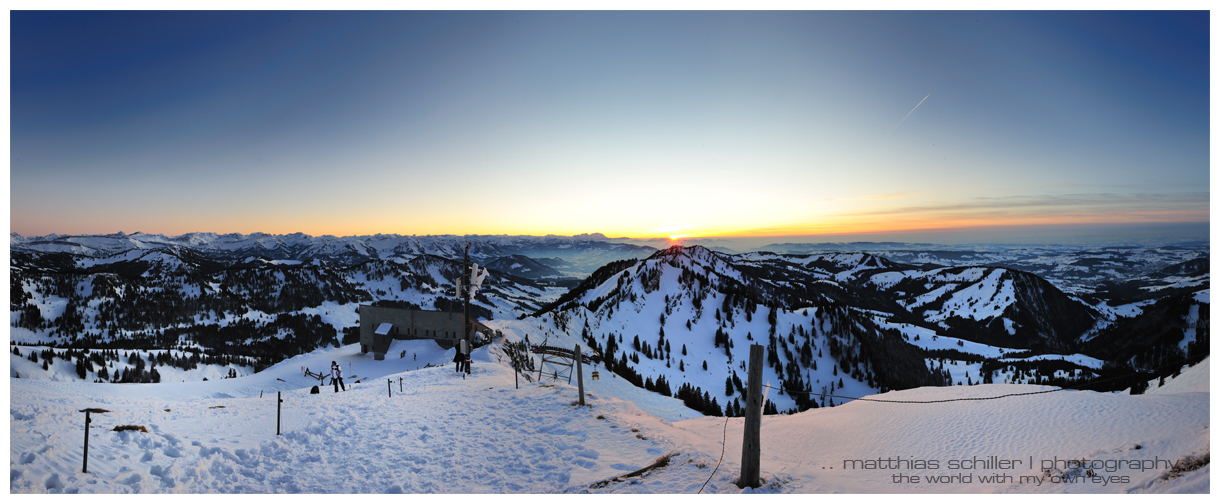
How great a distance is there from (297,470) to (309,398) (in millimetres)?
7845

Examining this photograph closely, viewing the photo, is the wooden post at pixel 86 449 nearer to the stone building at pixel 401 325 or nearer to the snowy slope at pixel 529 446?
the snowy slope at pixel 529 446

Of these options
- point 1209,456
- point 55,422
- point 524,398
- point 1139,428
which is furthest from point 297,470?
point 1139,428

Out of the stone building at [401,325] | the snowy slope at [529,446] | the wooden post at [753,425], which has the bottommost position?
the stone building at [401,325]

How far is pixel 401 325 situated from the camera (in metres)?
58.3

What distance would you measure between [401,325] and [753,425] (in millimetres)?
58024

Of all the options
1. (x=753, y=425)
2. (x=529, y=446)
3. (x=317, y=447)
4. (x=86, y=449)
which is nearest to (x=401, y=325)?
(x=317, y=447)

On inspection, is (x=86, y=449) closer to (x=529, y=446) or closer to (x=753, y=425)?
(x=529, y=446)

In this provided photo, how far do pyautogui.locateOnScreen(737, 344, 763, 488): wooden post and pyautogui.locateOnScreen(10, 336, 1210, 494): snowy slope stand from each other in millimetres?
397

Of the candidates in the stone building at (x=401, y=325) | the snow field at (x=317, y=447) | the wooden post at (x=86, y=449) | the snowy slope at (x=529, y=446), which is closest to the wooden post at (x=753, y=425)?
the snowy slope at (x=529, y=446)

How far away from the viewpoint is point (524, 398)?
60.2 feet

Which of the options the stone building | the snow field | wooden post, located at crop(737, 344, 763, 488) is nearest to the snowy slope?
the snow field

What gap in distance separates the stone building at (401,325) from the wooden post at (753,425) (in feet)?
169

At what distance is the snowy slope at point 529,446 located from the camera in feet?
28.4
